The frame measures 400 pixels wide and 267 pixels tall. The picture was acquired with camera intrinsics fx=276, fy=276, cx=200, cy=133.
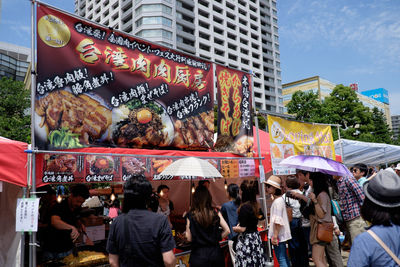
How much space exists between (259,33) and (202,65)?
204 feet

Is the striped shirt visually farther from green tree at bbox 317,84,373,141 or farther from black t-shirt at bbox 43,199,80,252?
green tree at bbox 317,84,373,141

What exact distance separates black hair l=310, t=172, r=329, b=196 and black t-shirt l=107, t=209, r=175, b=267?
10.5 feet

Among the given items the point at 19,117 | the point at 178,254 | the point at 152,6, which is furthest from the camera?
the point at 152,6

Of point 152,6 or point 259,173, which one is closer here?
point 259,173

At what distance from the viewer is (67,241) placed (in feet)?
15.2

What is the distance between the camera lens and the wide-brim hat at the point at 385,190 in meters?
1.86

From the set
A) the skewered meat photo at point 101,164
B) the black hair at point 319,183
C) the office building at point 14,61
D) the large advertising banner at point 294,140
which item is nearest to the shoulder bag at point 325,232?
the black hair at point 319,183

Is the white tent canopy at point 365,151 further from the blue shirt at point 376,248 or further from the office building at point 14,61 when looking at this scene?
the office building at point 14,61

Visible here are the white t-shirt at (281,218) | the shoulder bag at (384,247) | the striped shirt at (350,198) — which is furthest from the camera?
the striped shirt at (350,198)

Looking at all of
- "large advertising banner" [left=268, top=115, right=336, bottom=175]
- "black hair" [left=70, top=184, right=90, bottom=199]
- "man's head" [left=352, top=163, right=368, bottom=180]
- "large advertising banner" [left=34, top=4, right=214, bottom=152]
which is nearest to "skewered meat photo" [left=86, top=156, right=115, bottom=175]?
"large advertising banner" [left=34, top=4, right=214, bottom=152]

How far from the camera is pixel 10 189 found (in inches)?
181

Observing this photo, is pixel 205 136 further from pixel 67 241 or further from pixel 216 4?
pixel 216 4

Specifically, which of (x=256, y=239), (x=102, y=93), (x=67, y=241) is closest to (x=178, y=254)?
(x=256, y=239)

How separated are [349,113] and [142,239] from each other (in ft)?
99.7
